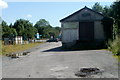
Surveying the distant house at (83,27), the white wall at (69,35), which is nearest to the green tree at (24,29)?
the white wall at (69,35)

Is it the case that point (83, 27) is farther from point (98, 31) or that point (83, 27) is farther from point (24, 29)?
point (24, 29)

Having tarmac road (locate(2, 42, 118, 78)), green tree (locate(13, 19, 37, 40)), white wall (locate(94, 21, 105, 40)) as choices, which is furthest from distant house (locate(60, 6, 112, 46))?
green tree (locate(13, 19, 37, 40))

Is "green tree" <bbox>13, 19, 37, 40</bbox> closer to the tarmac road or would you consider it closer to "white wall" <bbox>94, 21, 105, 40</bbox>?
"white wall" <bbox>94, 21, 105, 40</bbox>

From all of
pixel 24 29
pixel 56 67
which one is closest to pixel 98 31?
pixel 56 67

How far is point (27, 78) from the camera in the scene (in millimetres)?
8258

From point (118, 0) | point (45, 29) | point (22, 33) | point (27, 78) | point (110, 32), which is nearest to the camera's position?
point (27, 78)

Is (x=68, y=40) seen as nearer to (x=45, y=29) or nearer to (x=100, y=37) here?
(x=100, y=37)

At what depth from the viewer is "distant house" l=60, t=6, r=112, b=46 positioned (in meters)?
27.1

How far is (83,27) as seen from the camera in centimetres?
2758

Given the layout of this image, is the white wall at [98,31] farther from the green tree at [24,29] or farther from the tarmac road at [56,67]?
the green tree at [24,29]

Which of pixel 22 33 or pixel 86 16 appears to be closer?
pixel 86 16

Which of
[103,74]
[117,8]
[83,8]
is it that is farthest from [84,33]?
[103,74]

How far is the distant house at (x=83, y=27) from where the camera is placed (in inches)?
1067

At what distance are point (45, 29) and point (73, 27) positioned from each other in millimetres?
70848
